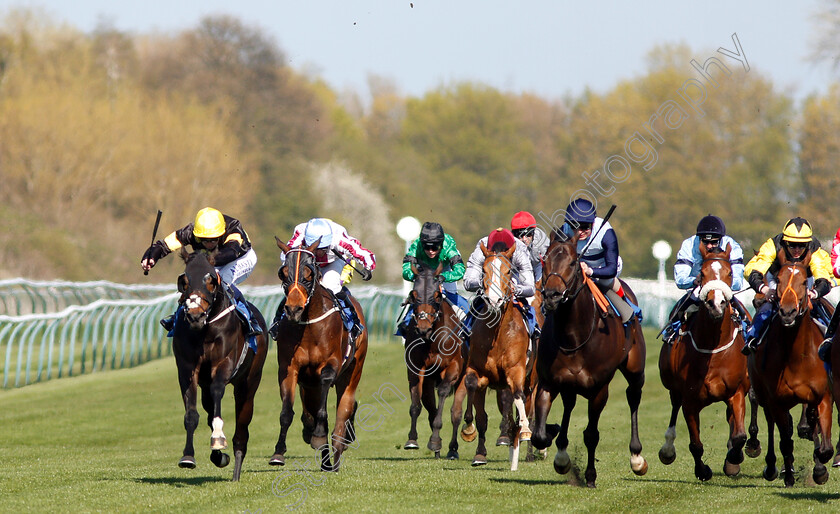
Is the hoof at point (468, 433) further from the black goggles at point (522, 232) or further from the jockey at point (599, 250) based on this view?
the jockey at point (599, 250)

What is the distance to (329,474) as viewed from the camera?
9.82m

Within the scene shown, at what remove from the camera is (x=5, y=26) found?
41.1 m

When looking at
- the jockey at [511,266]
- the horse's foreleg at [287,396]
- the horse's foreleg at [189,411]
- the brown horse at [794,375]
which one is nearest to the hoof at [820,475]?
the brown horse at [794,375]

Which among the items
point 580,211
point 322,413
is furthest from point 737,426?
point 322,413

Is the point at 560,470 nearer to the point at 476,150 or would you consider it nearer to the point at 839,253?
the point at 839,253

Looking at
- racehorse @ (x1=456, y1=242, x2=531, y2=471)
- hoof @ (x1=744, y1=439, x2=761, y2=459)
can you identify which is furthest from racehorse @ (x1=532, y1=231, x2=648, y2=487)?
hoof @ (x1=744, y1=439, x2=761, y2=459)

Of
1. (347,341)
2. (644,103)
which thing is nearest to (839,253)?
(347,341)

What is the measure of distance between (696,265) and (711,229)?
2.12ft

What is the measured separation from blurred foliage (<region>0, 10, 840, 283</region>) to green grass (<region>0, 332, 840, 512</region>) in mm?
19028

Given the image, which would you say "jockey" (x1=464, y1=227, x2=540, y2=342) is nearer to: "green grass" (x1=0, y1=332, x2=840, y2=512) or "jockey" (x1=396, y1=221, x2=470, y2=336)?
"jockey" (x1=396, y1=221, x2=470, y2=336)

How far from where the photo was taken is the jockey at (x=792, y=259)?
9.44 metres

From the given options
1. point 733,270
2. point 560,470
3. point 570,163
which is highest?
point 570,163

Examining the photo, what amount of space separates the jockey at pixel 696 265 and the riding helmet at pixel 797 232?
1.31 feet

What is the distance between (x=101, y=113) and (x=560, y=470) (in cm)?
3287
